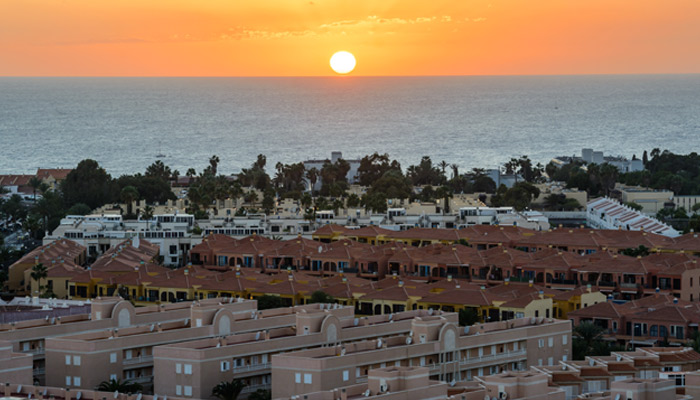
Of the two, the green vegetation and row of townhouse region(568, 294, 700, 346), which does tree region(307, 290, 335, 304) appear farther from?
the green vegetation

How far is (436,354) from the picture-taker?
40812 mm

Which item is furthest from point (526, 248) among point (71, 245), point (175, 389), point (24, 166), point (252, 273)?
point (24, 166)

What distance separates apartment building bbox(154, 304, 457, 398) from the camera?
3794cm

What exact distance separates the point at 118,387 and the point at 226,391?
2.83m

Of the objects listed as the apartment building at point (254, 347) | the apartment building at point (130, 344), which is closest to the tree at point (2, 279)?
the apartment building at point (130, 344)

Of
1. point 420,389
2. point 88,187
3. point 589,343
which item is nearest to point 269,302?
point 589,343

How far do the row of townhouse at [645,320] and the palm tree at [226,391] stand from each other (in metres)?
17.9

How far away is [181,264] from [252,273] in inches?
406

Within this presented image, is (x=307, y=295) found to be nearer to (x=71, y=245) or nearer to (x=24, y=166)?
(x=71, y=245)

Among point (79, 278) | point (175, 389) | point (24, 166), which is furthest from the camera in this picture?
point (24, 166)

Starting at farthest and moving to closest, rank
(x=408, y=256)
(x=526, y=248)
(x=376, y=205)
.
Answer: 1. (x=376, y=205)
2. (x=526, y=248)
3. (x=408, y=256)

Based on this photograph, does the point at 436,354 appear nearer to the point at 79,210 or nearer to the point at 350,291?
the point at 350,291

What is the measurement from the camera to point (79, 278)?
61281mm

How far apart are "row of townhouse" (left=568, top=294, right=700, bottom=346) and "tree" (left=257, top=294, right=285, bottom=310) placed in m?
10.8
